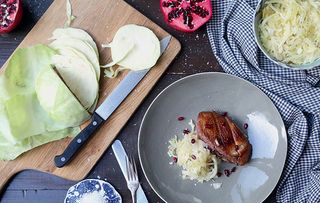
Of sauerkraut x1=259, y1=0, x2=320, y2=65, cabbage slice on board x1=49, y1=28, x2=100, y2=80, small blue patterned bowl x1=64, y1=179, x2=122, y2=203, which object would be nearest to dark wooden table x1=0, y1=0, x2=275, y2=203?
small blue patterned bowl x1=64, y1=179, x2=122, y2=203

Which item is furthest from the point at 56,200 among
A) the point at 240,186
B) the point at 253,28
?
the point at 253,28

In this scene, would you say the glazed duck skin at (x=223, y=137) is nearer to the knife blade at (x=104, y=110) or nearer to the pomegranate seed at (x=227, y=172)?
the pomegranate seed at (x=227, y=172)

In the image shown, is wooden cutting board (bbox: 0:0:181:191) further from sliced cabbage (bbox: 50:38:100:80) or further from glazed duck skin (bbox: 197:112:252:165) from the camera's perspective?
glazed duck skin (bbox: 197:112:252:165)

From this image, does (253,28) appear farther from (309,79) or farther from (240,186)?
(240,186)

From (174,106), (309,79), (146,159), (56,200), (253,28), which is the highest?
(253,28)

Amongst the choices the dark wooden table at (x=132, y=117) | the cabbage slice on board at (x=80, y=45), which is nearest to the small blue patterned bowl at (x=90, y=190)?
the dark wooden table at (x=132, y=117)

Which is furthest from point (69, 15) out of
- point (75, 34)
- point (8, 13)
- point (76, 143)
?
point (76, 143)
